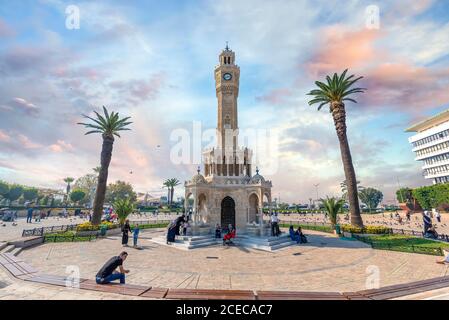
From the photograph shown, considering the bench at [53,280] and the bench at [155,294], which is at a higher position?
the bench at [53,280]

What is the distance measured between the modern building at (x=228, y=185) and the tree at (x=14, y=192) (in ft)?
296

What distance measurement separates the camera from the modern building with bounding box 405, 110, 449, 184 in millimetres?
75194

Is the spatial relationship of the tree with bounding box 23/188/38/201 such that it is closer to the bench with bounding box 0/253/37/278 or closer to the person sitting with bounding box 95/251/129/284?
the bench with bounding box 0/253/37/278

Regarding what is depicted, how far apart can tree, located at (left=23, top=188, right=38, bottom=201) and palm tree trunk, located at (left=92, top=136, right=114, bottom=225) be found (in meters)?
80.2

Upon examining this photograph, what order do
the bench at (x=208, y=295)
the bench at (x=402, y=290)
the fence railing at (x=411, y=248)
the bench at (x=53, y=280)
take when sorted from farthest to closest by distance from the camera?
the fence railing at (x=411, y=248) < the bench at (x=53, y=280) < the bench at (x=402, y=290) < the bench at (x=208, y=295)

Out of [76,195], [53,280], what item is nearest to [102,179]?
[53,280]

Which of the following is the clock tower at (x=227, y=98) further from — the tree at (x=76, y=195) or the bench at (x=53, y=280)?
the tree at (x=76, y=195)

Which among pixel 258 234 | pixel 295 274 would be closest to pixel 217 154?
pixel 258 234

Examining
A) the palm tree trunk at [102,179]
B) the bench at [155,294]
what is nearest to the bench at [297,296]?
the bench at [155,294]

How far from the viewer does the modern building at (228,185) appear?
23484mm
